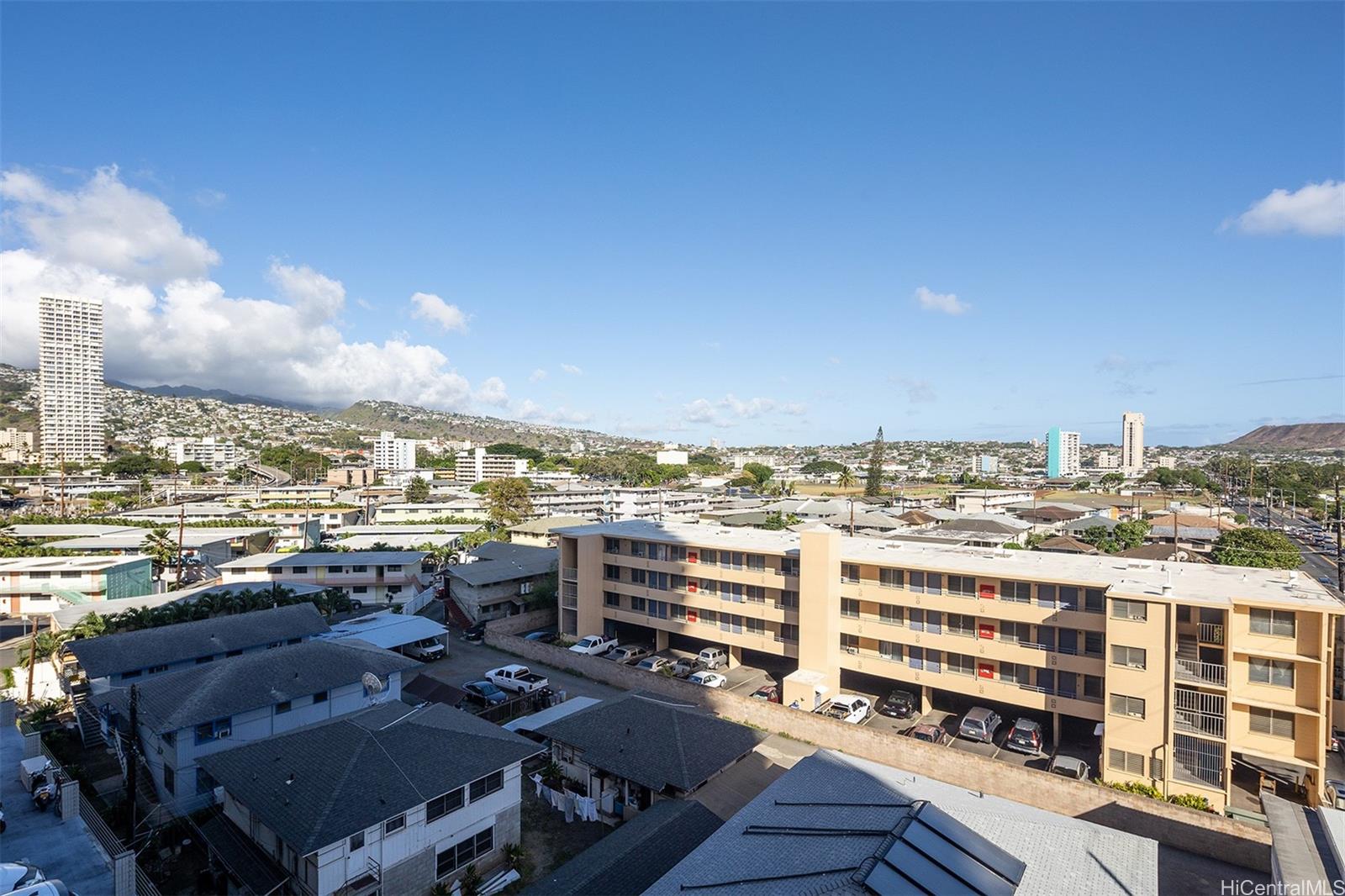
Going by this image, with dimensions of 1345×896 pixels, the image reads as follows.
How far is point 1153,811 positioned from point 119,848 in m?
25.7

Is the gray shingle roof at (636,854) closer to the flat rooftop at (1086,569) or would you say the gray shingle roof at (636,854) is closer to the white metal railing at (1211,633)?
the flat rooftop at (1086,569)

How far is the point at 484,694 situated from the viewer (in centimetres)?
2709

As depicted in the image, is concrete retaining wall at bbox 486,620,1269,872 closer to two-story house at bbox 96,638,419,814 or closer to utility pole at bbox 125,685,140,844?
two-story house at bbox 96,638,419,814

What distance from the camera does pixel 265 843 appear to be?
15.1 metres

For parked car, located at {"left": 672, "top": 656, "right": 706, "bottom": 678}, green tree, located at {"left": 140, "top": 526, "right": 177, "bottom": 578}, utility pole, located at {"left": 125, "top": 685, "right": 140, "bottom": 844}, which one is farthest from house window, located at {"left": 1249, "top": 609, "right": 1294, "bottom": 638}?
green tree, located at {"left": 140, "top": 526, "right": 177, "bottom": 578}

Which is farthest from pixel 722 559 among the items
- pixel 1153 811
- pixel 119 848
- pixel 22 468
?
pixel 22 468

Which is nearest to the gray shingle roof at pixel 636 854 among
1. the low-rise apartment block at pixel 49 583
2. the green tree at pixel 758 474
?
the low-rise apartment block at pixel 49 583

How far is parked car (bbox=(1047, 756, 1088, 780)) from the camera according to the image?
20438 mm

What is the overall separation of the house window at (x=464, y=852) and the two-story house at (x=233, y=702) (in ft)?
23.2

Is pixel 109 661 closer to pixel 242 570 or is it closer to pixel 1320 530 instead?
pixel 242 570

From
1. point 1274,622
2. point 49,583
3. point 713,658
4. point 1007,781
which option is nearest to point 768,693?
point 713,658

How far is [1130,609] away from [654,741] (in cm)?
1501

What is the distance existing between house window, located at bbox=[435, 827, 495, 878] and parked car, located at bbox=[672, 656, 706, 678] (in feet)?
46.4

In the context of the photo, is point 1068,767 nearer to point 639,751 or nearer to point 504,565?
point 639,751
